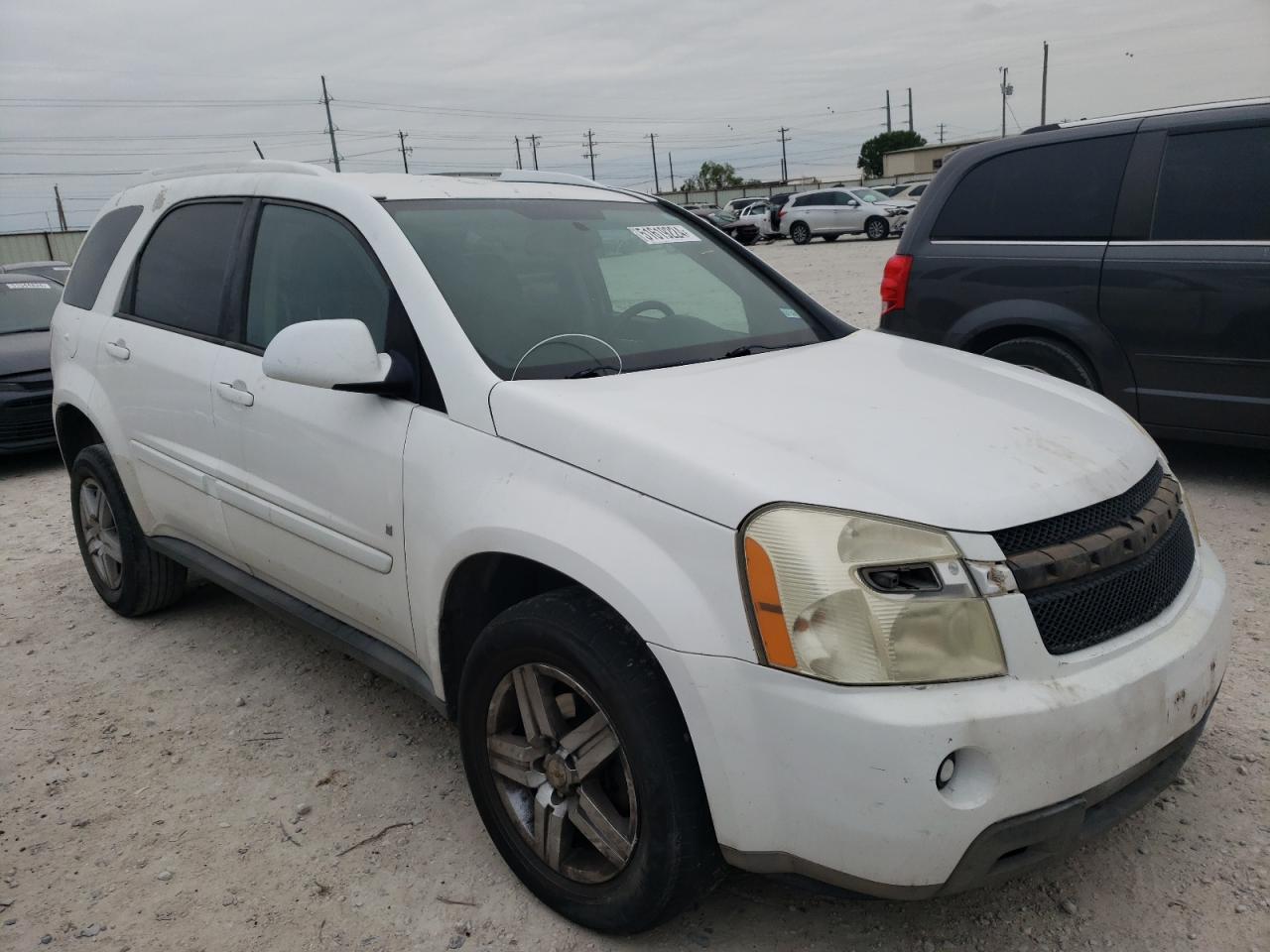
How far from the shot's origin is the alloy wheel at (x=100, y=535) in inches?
173

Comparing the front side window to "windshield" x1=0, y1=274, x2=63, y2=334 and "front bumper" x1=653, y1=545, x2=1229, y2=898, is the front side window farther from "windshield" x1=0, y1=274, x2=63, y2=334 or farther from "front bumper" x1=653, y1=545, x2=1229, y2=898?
"windshield" x1=0, y1=274, x2=63, y2=334

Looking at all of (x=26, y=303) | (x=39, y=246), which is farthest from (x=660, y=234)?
(x=39, y=246)

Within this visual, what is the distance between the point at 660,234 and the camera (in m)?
3.54

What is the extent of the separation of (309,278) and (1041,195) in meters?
4.13

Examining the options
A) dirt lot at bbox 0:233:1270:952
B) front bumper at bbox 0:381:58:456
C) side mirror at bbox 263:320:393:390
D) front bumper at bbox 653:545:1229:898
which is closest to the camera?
front bumper at bbox 653:545:1229:898

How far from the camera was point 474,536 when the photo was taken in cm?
243

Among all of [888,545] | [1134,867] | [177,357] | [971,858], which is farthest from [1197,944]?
[177,357]

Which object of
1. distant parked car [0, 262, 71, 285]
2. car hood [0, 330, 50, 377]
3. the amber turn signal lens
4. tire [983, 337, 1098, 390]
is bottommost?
tire [983, 337, 1098, 390]

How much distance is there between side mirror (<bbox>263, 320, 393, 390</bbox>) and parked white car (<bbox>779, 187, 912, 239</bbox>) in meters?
28.9

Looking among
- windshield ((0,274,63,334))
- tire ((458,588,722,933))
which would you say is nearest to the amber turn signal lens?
tire ((458,588,722,933))

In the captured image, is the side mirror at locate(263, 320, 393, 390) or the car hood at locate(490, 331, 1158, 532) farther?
the side mirror at locate(263, 320, 393, 390)

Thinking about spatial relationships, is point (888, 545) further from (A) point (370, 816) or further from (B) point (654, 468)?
(A) point (370, 816)

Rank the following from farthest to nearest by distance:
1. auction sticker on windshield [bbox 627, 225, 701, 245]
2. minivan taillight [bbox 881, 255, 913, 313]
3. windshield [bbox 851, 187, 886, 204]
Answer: windshield [bbox 851, 187, 886, 204], minivan taillight [bbox 881, 255, 913, 313], auction sticker on windshield [bbox 627, 225, 701, 245]

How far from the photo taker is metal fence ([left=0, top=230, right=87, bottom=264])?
36406 mm
